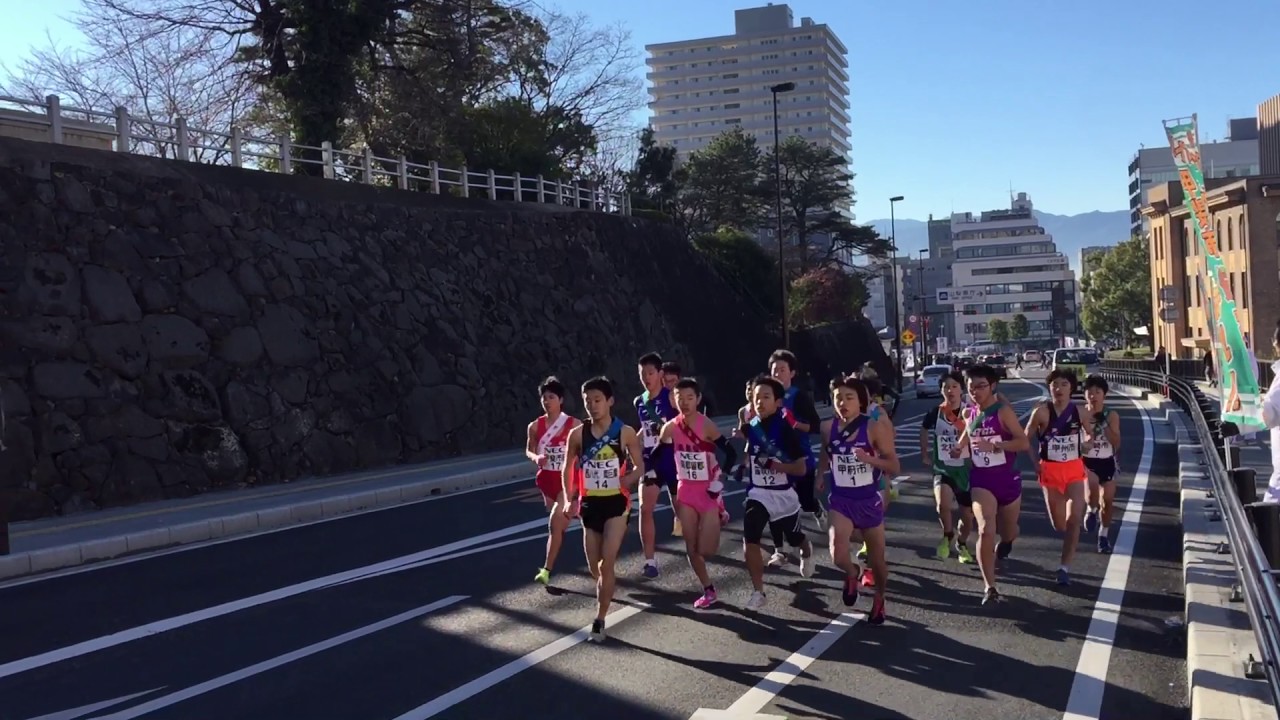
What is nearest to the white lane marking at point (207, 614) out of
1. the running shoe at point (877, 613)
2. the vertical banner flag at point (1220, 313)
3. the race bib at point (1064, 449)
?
the running shoe at point (877, 613)

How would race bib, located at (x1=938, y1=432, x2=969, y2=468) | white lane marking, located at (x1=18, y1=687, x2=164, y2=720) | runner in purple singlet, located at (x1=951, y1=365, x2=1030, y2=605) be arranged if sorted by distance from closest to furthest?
white lane marking, located at (x1=18, y1=687, x2=164, y2=720)
runner in purple singlet, located at (x1=951, y1=365, x2=1030, y2=605)
race bib, located at (x1=938, y1=432, x2=969, y2=468)

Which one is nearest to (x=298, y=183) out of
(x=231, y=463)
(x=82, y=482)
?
(x=231, y=463)

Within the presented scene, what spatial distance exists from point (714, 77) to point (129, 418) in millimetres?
152677

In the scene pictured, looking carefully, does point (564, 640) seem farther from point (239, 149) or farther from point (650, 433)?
point (239, 149)

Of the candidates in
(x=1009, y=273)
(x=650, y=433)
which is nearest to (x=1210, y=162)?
(x=1009, y=273)

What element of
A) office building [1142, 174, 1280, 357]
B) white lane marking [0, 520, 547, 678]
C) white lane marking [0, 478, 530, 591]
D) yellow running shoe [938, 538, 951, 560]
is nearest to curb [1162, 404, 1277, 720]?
yellow running shoe [938, 538, 951, 560]

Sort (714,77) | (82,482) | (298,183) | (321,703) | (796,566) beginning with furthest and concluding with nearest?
(714,77), (298,183), (82,482), (796,566), (321,703)

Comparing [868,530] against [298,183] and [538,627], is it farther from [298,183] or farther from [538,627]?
[298,183]

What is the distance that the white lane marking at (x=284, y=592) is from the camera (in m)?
7.73

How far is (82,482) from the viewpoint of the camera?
16141mm

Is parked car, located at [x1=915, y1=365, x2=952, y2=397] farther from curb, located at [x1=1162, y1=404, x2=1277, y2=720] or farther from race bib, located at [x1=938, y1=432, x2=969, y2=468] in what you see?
race bib, located at [x1=938, y1=432, x2=969, y2=468]

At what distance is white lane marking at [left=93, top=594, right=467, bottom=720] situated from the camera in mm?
6449

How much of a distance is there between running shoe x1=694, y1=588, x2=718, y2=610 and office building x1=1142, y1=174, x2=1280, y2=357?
44.0 metres

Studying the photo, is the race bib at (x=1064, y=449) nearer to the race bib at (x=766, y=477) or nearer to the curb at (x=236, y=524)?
the race bib at (x=766, y=477)
